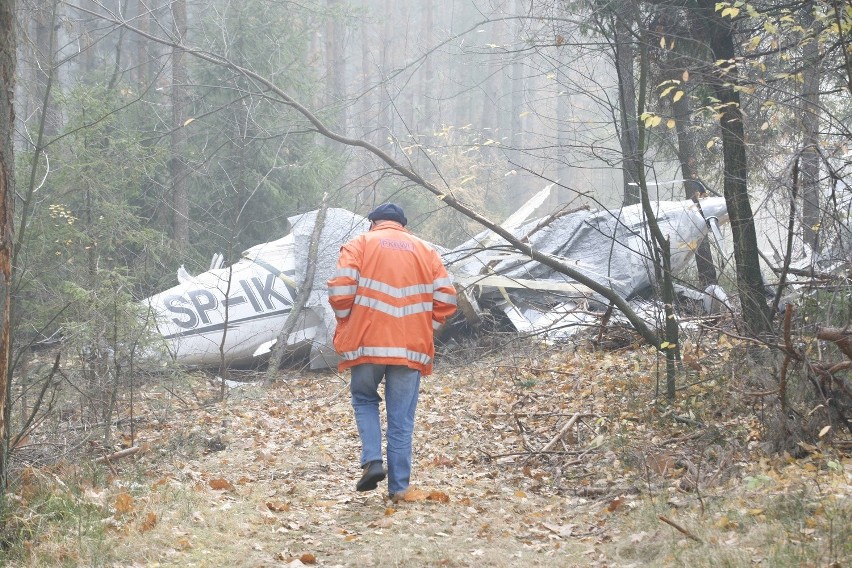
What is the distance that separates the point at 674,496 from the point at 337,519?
2.20 meters

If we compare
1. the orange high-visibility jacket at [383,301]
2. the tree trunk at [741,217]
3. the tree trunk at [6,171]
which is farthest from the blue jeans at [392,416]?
the tree trunk at [741,217]

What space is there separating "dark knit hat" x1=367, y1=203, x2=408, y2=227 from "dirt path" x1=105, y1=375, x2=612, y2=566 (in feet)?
6.61

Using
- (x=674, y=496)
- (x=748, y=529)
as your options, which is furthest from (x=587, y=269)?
(x=748, y=529)

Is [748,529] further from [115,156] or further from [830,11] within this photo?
[115,156]

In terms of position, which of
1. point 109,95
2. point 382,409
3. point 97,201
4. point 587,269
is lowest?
point 382,409

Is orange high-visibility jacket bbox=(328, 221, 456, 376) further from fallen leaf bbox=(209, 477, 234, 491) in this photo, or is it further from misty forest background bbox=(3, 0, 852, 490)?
misty forest background bbox=(3, 0, 852, 490)

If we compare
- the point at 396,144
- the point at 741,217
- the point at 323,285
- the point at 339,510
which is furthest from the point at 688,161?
the point at 323,285

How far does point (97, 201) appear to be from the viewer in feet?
44.9

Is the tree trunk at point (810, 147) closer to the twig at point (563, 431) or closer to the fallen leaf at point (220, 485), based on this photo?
the twig at point (563, 431)

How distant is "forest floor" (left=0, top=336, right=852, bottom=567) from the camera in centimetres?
486

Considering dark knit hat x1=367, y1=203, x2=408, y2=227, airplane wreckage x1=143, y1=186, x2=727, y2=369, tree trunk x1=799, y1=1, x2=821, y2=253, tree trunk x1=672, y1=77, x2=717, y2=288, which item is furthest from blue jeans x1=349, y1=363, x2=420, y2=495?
airplane wreckage x1=143, y1=186, x2=727, y2=369

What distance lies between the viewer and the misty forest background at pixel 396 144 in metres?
7.11

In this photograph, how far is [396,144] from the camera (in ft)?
33.0

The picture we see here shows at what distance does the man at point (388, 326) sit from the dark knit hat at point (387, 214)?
0.42 ft
